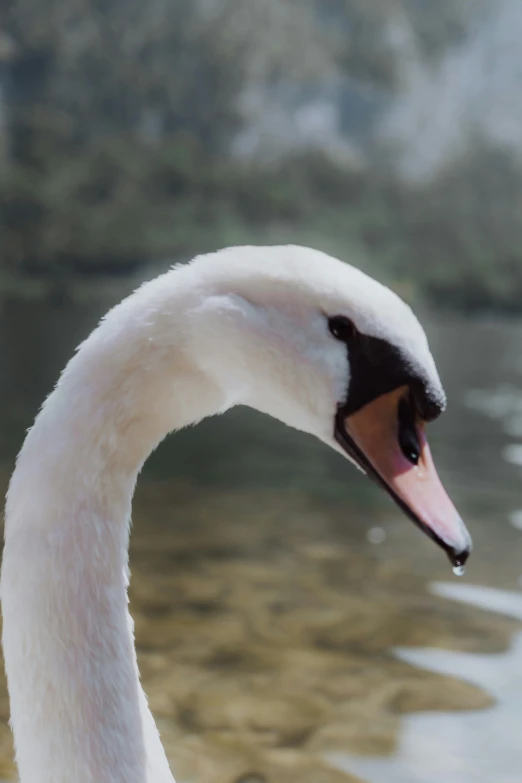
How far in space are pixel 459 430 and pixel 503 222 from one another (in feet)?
8.17

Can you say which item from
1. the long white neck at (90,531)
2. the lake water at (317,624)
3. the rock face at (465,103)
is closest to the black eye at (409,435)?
the long white neck at (90,531)

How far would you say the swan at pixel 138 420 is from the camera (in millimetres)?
569

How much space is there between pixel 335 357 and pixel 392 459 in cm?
7

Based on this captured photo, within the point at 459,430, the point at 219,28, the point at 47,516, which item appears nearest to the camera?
the point at 47,516

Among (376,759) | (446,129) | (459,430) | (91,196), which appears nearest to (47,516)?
(376,759)

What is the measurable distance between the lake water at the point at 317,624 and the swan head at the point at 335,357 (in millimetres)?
654

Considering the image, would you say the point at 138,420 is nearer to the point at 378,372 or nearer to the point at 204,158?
the point at 378,372

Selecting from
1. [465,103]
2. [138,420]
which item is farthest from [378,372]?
[465,103]

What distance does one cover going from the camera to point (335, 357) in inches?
23.1

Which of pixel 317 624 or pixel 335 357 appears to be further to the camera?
pixel 317 624

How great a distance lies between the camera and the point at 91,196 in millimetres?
5625

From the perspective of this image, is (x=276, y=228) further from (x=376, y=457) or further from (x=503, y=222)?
(x=376, y=457)

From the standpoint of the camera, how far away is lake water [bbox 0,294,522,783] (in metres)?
1.22

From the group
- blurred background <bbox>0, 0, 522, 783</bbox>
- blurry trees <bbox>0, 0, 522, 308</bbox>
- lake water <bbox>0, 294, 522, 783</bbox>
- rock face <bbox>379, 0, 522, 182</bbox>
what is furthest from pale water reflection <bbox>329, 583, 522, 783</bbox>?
rock face <bbox>379, 0, 522, 182</bbox>
